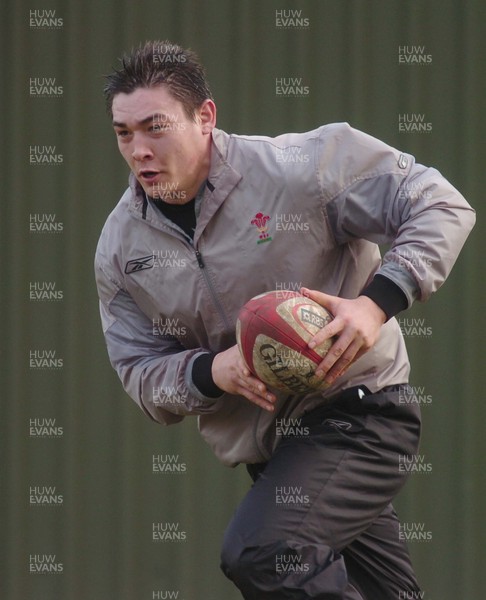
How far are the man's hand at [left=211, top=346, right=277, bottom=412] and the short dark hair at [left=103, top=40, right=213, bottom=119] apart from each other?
82 cm

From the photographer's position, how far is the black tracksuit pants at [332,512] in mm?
3197

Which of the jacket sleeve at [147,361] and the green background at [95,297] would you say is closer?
the jacket sleeve at [147,361]

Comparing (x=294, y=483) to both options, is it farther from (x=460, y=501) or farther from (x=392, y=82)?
(x=392, y=82)

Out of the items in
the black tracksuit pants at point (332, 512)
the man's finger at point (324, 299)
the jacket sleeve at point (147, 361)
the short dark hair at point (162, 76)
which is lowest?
the black tracksuit pants at point (332, 512)

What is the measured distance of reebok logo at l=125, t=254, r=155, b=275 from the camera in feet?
12.2

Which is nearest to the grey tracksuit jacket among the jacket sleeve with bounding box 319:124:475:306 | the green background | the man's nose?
the jacket sleeve with bounding box 319:124:475:306

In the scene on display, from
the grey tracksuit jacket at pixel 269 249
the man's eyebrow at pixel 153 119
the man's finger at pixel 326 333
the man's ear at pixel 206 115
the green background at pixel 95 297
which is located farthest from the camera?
the green background at pixel 95 297

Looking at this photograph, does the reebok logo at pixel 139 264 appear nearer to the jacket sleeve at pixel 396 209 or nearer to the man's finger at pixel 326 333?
the jacket sleeve at pixel 396 209

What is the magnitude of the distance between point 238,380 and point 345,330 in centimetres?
40

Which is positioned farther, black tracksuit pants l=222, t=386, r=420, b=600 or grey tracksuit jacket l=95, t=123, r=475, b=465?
grey tracksuit jacket l=95, t=123, r=475, b=465

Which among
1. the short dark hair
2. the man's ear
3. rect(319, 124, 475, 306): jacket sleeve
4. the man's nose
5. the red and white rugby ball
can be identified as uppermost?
the short dark hair

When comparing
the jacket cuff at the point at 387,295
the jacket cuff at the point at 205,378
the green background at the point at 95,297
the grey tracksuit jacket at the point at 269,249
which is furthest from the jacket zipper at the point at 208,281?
the green background at the point at 95,297

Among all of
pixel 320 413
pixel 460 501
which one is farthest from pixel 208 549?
pixel 320 413

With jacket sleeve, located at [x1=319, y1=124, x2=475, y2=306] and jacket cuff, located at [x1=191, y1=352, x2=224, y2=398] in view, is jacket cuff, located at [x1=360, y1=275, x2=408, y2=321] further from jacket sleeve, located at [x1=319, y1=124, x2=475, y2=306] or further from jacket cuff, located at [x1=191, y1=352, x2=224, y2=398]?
jacket cuff, located at [x1=191, y1=352, x2=224, y2=398]
